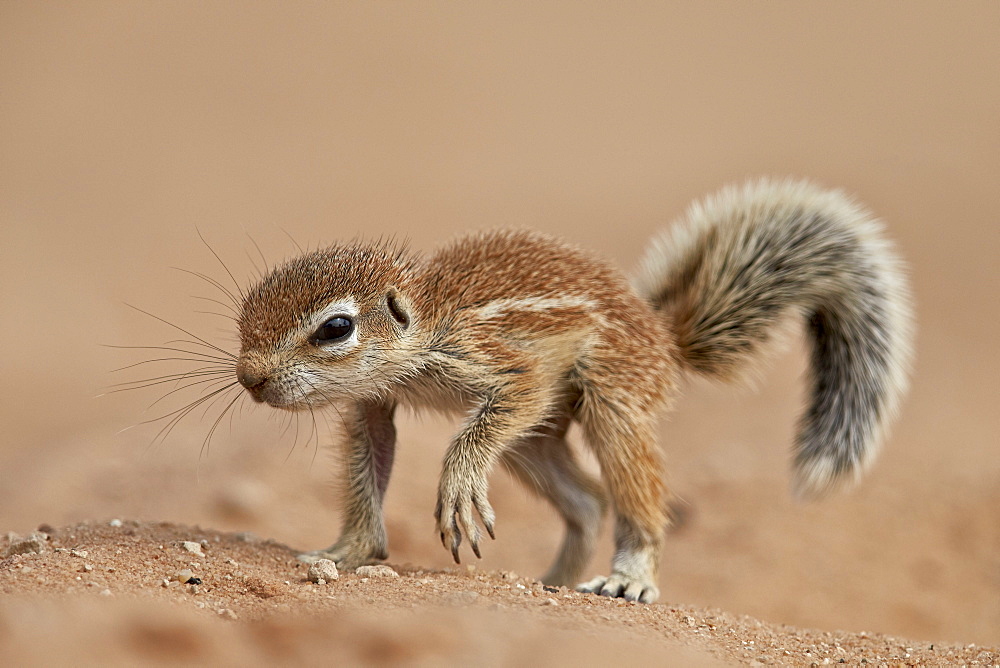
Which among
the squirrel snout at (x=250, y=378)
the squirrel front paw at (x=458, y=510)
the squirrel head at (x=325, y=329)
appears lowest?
the squirrel front paw at (x=458, y=510)

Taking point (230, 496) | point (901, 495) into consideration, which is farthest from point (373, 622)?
point (901, 495)

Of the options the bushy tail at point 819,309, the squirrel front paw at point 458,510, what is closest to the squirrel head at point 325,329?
the squirrel front paw at point 458,510

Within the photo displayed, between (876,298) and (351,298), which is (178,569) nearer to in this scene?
(351,298)

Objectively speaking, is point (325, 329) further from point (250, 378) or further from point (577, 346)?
point (577, 346)

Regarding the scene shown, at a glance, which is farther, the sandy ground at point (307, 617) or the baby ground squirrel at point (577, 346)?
the baby ground squirrel at point (577, 346)

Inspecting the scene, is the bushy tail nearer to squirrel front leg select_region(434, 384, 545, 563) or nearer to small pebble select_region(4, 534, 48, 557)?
squirrel front leg select_region(434, 384, 545, 563)

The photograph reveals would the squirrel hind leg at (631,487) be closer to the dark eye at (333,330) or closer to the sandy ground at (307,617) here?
the sandy ground at (307,617)

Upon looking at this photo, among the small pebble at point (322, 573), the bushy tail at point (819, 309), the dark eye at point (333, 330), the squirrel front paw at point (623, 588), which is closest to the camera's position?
the small pebble at point (322, 573)
